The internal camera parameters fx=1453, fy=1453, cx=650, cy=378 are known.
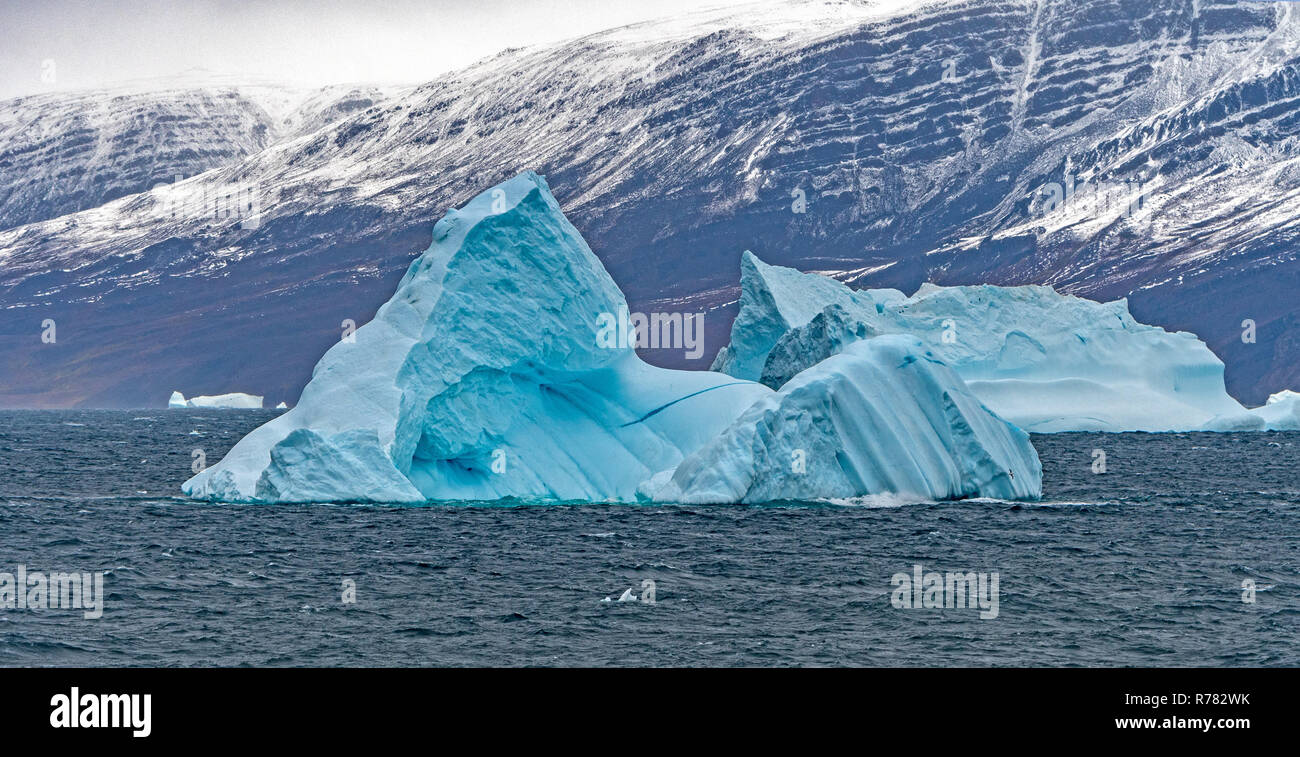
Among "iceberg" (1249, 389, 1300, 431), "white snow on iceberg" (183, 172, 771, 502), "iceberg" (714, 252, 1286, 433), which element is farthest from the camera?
"iceberg" (1249, 389, 1300, 431)

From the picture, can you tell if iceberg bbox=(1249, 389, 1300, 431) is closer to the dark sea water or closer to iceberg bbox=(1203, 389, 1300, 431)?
iceberg bbox=(1203, 389, 1300, 431)

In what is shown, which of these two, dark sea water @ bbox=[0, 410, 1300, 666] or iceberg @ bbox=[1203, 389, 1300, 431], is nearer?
dark sea water @ bbox=[0, 410, 1300, 666]

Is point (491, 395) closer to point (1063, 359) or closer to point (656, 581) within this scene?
point (656, 581)

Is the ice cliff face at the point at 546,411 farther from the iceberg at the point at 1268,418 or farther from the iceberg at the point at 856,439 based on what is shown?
the iceberg at the point at 1268,418

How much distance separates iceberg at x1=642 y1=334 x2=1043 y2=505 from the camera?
82.8ft

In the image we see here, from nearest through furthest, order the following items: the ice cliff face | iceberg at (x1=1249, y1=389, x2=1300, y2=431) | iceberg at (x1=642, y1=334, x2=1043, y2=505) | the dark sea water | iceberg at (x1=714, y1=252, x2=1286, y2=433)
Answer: the dark sea water, iceberg at (x1=642, y1=334, x2=1043, y2=505), the ice cliff face, iceberg at (x1=714, y1=252, x2=1286, y2=433), iceberg at (x1=1249, y1=389, x2=1300, y2=431)

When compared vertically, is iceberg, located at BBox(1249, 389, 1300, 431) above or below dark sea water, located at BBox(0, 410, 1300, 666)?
above

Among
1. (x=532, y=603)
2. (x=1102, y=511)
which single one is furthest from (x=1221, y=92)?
(x=532, y=603)

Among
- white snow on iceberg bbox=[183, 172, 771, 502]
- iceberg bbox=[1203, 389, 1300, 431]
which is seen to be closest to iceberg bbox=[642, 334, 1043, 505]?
white snow on iceberg bbox=[183, 172, 771, 502]

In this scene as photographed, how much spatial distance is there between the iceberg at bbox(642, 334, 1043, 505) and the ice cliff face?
0.04m

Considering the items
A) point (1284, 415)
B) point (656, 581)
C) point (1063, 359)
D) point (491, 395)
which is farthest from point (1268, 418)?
point (656, 581)

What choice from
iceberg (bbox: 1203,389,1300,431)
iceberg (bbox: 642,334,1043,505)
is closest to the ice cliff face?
iceberg (bbox: 642,334,1043,505)

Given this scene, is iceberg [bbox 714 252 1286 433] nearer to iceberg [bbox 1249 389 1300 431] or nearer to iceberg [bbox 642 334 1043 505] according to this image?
iceberg [bbox 1249 389 1300 431]

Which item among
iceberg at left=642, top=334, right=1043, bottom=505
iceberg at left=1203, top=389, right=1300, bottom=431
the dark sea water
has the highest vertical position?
iceberg at left=1203, top=389, right=1300, bottom=431
